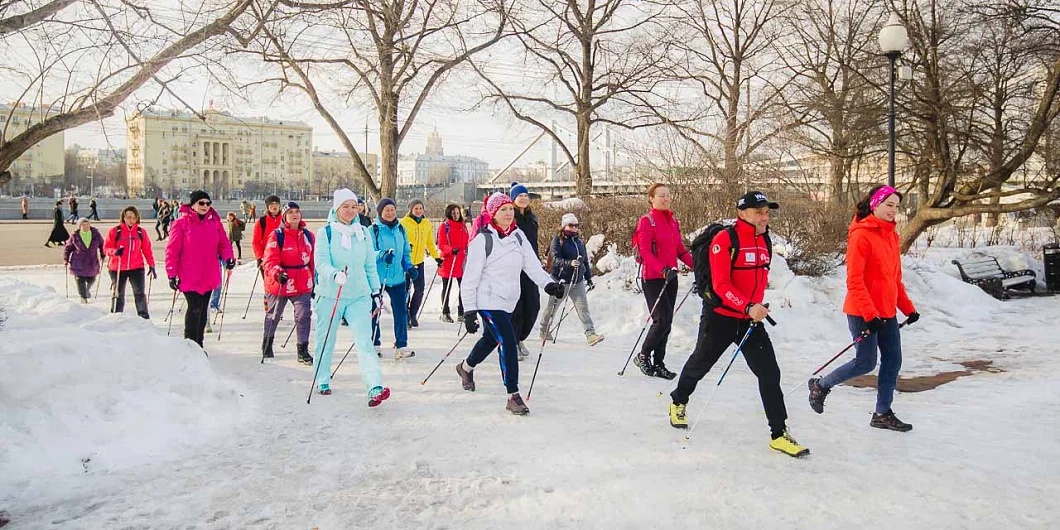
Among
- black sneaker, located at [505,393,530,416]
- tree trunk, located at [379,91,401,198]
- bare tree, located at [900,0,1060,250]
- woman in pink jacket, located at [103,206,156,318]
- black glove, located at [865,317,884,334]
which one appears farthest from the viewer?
tree trunk, located at [379,91,401,198]

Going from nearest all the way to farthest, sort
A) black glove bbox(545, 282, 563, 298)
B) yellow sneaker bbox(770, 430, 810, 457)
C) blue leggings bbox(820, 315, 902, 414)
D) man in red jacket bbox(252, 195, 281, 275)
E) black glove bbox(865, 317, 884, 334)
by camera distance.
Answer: yellow sneaker bbox(770, 430, 810, 457)
black glove bbox(865, 317, 884, 334)
blue leggings bbox(820, 315, 902, 414)
black glove bbox(545, 282, 563, 298)
man in red jacket bbox(252, 195, 281, 275)

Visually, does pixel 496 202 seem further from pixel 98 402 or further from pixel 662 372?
pixel 98 402

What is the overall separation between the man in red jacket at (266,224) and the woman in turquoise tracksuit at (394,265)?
2786 millimetres

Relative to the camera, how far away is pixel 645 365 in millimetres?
7363

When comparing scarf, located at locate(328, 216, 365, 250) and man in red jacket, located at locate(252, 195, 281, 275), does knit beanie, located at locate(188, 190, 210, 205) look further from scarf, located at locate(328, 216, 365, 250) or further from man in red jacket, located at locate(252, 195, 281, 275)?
man in red jacket, located at locate(252, 195, 281, 275)

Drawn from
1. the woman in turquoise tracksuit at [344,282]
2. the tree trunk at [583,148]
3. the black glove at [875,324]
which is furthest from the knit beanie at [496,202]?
the tree trunk at [583,148]

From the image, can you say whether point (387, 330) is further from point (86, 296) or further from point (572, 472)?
point (572, 472)

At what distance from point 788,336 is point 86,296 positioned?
10.8 meters

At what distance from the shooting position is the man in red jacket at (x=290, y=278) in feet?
25.3

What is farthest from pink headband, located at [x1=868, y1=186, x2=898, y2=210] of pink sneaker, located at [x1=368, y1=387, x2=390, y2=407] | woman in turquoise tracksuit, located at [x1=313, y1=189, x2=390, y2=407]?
woman in turquoise tracksuit, located at [x1=313, y1=189, x2=390, y2=407]

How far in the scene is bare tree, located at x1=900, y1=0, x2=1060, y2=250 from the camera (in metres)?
16.1

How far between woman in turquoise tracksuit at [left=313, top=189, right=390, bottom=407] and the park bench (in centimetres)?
1249

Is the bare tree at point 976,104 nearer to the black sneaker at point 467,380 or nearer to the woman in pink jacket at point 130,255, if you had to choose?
the black sneaker at point 467,380

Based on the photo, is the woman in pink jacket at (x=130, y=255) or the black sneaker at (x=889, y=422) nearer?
the black sneaker at (x=889, y=422)
